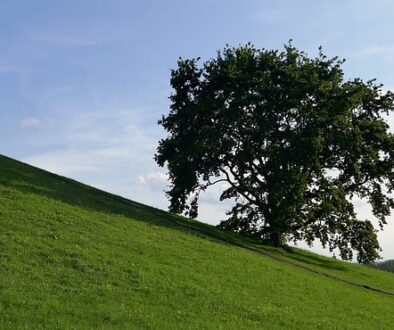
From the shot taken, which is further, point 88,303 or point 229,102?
point 229,102

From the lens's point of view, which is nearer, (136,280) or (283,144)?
(136,280)

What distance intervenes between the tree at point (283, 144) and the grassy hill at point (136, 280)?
9.53m

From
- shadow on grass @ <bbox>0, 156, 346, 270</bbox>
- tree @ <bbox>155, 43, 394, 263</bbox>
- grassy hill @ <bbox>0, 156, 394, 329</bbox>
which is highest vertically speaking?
tree @ <bbox>155, 43, 394, 263</bbox>

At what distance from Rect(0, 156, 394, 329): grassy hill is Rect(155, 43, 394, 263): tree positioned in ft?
31.3

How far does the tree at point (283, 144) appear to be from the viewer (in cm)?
4559

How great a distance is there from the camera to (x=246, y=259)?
33.0 m

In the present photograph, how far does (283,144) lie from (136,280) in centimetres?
2803

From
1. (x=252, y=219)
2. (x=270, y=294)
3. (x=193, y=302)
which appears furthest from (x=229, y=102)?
(x=193, y=302)

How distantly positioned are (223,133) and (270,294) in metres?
24.9

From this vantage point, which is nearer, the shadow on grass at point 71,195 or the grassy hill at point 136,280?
the grassy hill at point 136,280

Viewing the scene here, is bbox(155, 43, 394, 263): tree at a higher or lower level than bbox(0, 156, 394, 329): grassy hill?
higher

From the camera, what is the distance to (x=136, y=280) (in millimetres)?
21578

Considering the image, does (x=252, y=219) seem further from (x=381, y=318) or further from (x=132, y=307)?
(x=132, y=307)

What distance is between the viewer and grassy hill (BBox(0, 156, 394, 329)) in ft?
56.1
